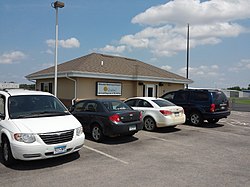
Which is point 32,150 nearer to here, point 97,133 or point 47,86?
point 97,133

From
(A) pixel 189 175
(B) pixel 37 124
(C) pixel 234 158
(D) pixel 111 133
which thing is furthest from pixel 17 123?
(C) pixel 234 158

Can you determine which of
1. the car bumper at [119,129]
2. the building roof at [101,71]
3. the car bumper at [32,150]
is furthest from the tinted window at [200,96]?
the car bumper at [32,150]

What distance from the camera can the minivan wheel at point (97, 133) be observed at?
8016 mm

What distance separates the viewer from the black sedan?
7.68 m

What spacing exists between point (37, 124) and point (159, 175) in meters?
2.98

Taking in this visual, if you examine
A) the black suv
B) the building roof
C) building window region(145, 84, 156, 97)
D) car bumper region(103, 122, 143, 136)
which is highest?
the building roof

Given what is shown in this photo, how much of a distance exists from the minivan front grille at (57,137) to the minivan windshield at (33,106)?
0.89 meters

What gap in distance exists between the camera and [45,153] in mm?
5246

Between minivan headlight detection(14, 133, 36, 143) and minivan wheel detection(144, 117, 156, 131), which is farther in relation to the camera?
minivan wheel detection(144, 117, 156, 131)

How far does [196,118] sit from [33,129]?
29.7 ft

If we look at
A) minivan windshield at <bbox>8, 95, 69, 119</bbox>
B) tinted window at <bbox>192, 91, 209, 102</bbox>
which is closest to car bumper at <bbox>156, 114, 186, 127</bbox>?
tinted window at <bbox>192, 91, 209, 102</bbox>

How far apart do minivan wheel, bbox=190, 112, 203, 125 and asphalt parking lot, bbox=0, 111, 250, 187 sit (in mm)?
3768

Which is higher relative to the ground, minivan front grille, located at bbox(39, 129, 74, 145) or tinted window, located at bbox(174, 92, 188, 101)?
tinted window, located at bbox(174, 92, 188, 101)

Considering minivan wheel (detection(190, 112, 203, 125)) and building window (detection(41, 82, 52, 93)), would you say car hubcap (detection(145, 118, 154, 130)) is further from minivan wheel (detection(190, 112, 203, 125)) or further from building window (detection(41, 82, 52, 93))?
building window (detection(41, 82, 52, 93))
